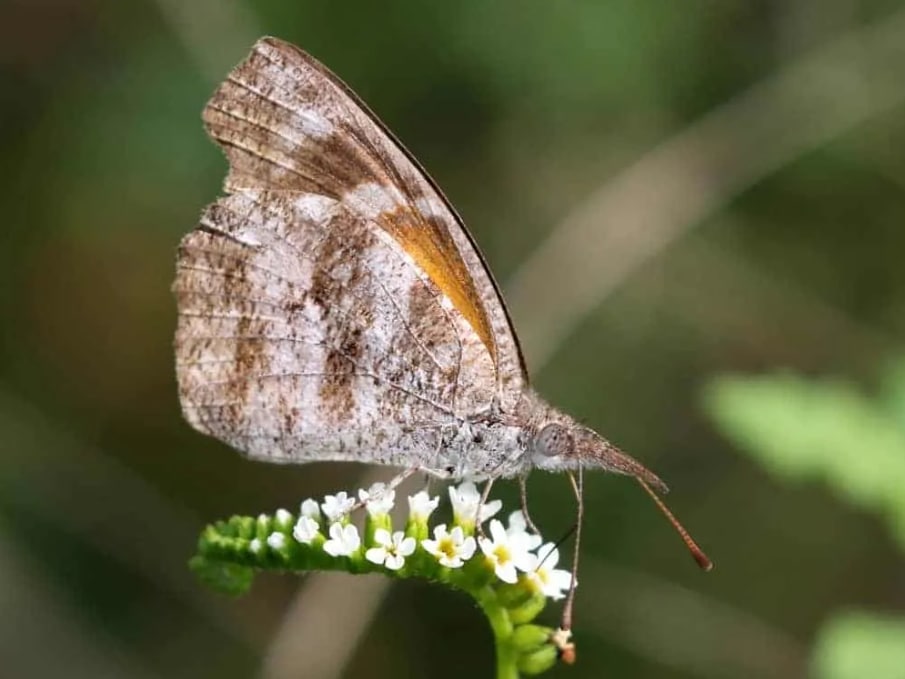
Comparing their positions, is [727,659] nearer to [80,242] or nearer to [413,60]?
[413,60]

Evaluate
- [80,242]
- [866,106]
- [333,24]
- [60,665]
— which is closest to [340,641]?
[60,665]

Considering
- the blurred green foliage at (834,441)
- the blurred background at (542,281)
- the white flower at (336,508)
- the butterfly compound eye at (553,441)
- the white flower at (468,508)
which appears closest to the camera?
the white flower at (336,508)

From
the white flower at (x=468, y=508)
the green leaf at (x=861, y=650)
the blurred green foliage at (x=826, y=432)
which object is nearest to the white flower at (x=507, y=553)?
the white flower at (x=468, y=508)

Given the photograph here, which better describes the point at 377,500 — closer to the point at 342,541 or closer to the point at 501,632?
the point at 342,541

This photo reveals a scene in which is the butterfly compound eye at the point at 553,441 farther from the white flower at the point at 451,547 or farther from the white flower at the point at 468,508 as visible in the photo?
A: the white flower at the point at 451,547

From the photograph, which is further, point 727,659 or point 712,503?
point 712,503

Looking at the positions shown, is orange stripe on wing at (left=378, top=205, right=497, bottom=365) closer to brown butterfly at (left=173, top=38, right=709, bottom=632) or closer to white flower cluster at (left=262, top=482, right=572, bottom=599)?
brown butterfly at (left=173, top=38, right=709, bottom=632)
